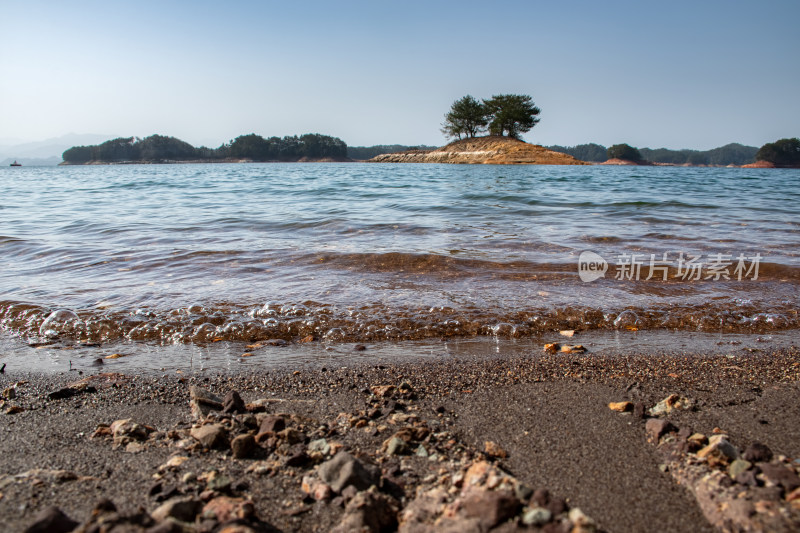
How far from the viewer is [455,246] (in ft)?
20.0

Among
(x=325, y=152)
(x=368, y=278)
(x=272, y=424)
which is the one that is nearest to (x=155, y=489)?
(x=272, y=424)

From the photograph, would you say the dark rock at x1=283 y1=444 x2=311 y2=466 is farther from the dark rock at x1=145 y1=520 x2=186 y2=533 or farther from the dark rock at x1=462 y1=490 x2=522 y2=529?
the dark rock at x1=462 y1=490 x2=522 y2=529

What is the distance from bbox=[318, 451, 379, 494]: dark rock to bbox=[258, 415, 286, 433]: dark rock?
0.95 feet

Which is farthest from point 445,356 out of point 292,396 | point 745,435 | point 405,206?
point 405,206

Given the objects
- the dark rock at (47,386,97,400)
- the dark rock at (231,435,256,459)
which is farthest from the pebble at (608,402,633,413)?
the dark rock at (47,386,97,400)

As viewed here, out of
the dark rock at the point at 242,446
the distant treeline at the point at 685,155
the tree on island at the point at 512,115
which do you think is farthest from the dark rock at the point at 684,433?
the distant treeline at the point at 685,155

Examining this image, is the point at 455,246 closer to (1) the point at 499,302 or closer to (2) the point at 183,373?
(1) the point at 499,302

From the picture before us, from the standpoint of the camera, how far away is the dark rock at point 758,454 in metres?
1.47

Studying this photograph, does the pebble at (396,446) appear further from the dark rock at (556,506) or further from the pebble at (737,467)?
the pebble at (737,467)

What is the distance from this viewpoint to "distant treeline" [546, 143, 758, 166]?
13712 cm

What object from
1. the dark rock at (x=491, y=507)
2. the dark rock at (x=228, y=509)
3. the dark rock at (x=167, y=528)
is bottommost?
the dark rock at (x=228, y=509)

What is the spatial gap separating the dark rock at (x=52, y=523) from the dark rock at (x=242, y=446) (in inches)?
18.8

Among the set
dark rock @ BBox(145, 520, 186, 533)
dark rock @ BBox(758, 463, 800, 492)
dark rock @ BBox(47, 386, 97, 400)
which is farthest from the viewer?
dark rock @ BBox(47, 386, 97, 400)

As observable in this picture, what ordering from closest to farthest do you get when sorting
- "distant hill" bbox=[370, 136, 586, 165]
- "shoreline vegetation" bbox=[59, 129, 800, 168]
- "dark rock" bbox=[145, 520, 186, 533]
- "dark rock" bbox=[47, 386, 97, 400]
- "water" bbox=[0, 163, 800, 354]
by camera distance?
"dark rock" bbox=[145, 520, 186, 533], "dark rock" bbox=[47, 386, 97, 400], "water" bbox=[0, 163, 800, 354], "distant hill" bbox=[370, 136, 586, 165], "shoreline vegetation" bbox=[59, 129, 800, 168]
